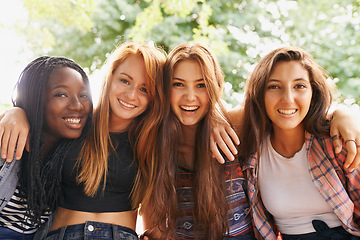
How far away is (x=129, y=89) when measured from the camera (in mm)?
2330

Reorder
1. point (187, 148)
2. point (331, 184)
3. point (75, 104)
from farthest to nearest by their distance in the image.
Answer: point (187, 148) → point (75, 104) → point (331, 184)

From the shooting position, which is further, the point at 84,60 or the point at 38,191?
the point at 84,60

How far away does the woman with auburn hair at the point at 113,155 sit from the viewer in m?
2.18

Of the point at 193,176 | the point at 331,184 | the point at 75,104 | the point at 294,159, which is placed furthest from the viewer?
the point at 193,176

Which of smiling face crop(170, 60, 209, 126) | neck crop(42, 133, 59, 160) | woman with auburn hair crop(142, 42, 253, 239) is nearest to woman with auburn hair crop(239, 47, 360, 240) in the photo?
woman with auburn hair crop(142, 42, 253, 239)

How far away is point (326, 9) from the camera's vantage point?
4.94 meters

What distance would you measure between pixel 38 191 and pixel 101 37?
410 centimetres

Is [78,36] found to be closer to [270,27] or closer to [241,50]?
[241,50]

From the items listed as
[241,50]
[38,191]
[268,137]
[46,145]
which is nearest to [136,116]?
[46,145]

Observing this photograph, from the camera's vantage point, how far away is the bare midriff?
215 cm

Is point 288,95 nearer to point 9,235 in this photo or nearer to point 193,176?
point 193,176

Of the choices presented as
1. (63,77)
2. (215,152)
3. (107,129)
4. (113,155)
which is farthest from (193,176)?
(63,77)

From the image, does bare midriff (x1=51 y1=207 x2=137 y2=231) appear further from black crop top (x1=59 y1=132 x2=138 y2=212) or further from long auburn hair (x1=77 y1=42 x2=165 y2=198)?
long auburn hair (x1=77 y1=42 x2=165 y2=198)

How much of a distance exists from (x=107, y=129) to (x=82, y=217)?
583 mm
